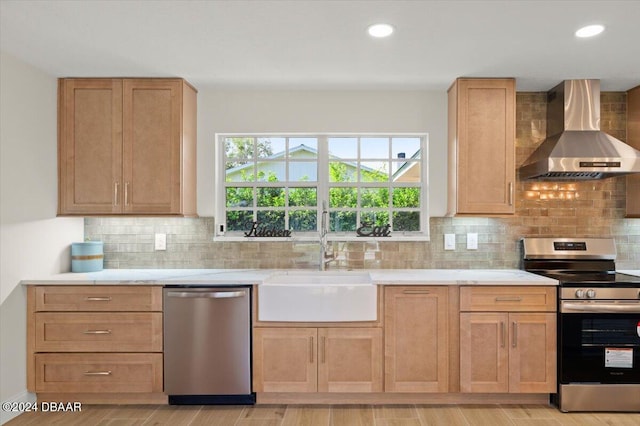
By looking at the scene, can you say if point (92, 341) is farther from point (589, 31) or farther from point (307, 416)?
point (589, 31)

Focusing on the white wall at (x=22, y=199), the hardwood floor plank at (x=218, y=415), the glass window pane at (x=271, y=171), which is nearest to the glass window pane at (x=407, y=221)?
the glass window pane at (x=271, y=171)

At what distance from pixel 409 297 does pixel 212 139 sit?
6.70 ft

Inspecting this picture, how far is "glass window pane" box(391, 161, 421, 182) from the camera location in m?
3.76

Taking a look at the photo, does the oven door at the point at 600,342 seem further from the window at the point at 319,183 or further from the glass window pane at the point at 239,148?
the glass window pane at the point at 239,148

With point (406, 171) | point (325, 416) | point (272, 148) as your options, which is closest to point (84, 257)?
point (272, 148)

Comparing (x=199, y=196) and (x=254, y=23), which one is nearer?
(x=254, y=23)

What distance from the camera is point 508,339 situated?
2975mm

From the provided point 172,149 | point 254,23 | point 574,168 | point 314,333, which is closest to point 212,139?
point 172,149

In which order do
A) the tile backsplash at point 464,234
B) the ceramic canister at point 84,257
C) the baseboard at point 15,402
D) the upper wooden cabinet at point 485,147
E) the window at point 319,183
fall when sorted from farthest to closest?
the window at point 319,183 < the tile backsplash at point 464,234 < the ceramic canister at point 84,257 < the upper wooden cabinet at point 485,147 < the baseboard at point 15,402

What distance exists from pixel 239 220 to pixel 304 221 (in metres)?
0.57

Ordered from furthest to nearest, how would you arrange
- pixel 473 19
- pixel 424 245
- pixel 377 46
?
pixel 424 245 → pixel 377 46 → pixel 473 19

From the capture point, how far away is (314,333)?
300 cm

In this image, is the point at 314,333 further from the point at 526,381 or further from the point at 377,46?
the point at 377,46

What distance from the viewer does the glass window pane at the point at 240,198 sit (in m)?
3.79
